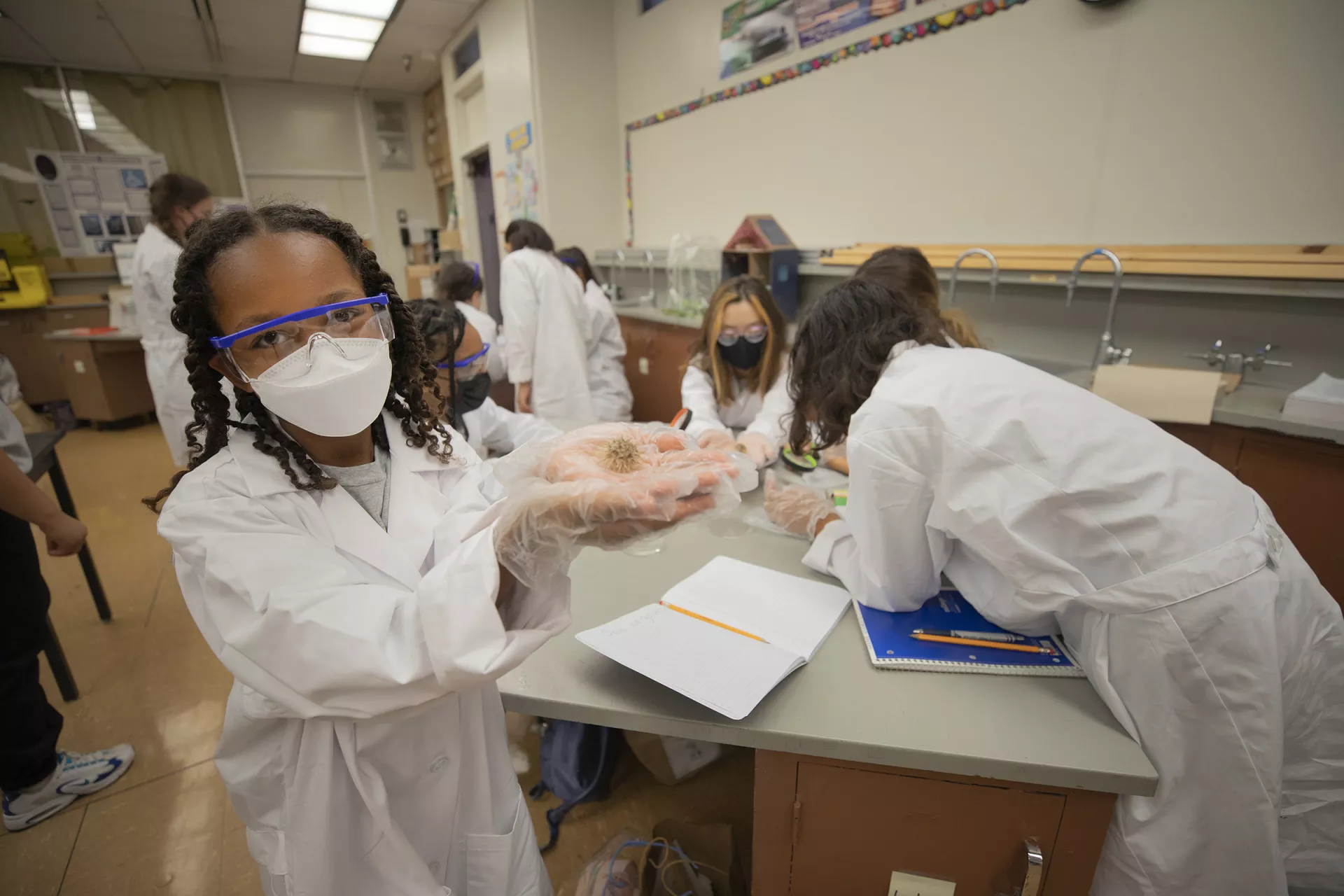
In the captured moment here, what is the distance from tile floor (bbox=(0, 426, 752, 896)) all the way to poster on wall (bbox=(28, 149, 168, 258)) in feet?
15.8

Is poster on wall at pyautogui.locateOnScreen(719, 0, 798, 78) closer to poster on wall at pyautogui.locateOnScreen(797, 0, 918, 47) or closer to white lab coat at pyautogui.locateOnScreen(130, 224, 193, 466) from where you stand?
poster on wall at pyautogui.locateOnScreen(797, 0, 918, 47)

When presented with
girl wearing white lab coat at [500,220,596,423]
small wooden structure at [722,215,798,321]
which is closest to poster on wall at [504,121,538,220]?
girl wearing white lab coat at [500,220,596,423]

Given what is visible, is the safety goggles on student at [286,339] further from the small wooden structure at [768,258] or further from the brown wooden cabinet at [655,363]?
the brown wooden cabinet at [655,363]

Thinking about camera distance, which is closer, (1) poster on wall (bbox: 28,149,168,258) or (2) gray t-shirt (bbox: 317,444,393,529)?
(2) gray t-shirt (bbox: 317,444,393,529)

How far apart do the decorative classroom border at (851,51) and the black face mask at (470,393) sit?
2.31 meters

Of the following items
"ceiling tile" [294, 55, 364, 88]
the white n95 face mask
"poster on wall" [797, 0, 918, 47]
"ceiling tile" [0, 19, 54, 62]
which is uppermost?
"ceiling tile" [294, 55, 364, 88]

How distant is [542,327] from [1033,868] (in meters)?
2.68

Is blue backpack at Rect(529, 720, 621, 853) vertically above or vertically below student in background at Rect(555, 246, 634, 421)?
below

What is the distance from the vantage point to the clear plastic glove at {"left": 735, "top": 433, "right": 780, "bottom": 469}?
1.65 metres

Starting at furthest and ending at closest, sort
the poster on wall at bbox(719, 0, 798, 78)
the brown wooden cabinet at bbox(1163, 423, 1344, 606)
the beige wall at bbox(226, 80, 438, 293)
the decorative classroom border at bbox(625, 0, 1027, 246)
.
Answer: the beige wall at bbox(226, 80, 438, 293)
the poster on wall at bbox(719, 0, 798, 78)
the decorative classroom border at bbox(625, 0, 1027, 246)
the brown wooden cabinet at bbox(1163, 423, 1344, 606)

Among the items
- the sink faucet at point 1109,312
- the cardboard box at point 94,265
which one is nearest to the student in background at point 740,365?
the sink faucet at point 1109,312

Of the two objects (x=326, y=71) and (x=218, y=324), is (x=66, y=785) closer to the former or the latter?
(x=218, y=324)

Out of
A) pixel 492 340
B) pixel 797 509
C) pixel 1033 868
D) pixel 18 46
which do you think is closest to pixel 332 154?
pixel 18 46

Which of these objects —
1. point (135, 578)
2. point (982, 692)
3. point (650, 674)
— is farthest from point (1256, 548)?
point (135, 578)
